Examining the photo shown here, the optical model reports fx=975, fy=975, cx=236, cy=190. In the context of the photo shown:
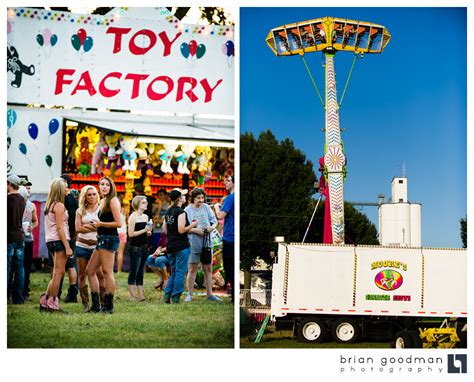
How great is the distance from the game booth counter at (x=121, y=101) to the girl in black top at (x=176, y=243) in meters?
0.35

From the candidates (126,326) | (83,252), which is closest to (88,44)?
(83,252)

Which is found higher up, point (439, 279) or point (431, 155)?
point (431, 155)

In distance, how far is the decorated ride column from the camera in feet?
42.5

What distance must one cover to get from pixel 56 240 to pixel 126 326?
55.1 inches

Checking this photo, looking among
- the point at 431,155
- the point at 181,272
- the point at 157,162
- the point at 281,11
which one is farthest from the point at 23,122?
the point at 431,155

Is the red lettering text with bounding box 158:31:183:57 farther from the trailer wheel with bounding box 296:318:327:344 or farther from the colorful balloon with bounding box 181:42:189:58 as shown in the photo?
the trailer wheel with bounding box 296:318:327:344

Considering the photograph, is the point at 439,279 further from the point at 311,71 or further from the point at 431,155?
the point at 311,71

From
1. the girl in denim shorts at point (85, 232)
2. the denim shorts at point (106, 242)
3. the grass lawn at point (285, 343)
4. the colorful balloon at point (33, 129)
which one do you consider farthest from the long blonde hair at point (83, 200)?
the grass lawn at point (285, 343)

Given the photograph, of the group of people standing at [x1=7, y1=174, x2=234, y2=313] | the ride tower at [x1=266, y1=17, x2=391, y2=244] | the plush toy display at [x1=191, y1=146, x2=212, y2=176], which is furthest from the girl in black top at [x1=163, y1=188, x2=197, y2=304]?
the ride tower at [x1=266, y1=17, x2=391, y2=244]
